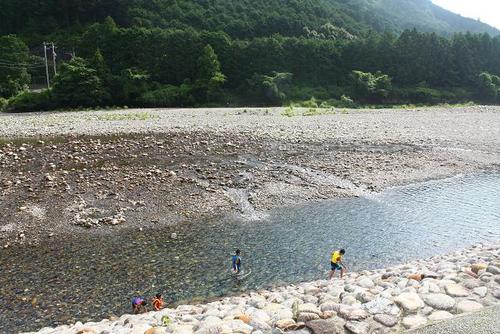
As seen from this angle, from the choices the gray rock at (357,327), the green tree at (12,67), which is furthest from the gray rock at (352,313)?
the green tree at (12,67)

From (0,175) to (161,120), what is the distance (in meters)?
19.6

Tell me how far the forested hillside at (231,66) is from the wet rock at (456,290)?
53.1 m

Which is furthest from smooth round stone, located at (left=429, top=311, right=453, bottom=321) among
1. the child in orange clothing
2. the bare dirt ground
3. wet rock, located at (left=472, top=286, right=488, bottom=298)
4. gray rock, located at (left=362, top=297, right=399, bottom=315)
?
the bare dirt ground

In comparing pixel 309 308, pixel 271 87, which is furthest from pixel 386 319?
pixel 271 87

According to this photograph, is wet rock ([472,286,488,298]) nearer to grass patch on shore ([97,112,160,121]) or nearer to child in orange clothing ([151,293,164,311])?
child in orange clothing ([151,293,164,311])

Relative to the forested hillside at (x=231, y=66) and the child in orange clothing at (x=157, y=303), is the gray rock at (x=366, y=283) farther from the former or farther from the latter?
the forested hillside at (x=231, y=66)

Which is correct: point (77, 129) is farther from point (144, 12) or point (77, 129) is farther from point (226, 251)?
point (144, 12)

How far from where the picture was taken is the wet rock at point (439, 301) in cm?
775

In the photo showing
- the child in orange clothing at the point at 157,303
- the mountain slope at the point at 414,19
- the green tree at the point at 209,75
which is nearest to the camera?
the child in orange clothing at the point at 157,303

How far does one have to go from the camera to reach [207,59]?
63.5 m

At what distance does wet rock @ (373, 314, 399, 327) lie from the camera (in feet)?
23.9

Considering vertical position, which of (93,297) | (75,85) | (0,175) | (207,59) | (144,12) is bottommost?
(93,297)

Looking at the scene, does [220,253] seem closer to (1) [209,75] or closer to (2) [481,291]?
(2) [481,291]

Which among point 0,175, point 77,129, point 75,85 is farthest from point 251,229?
point 75,85
